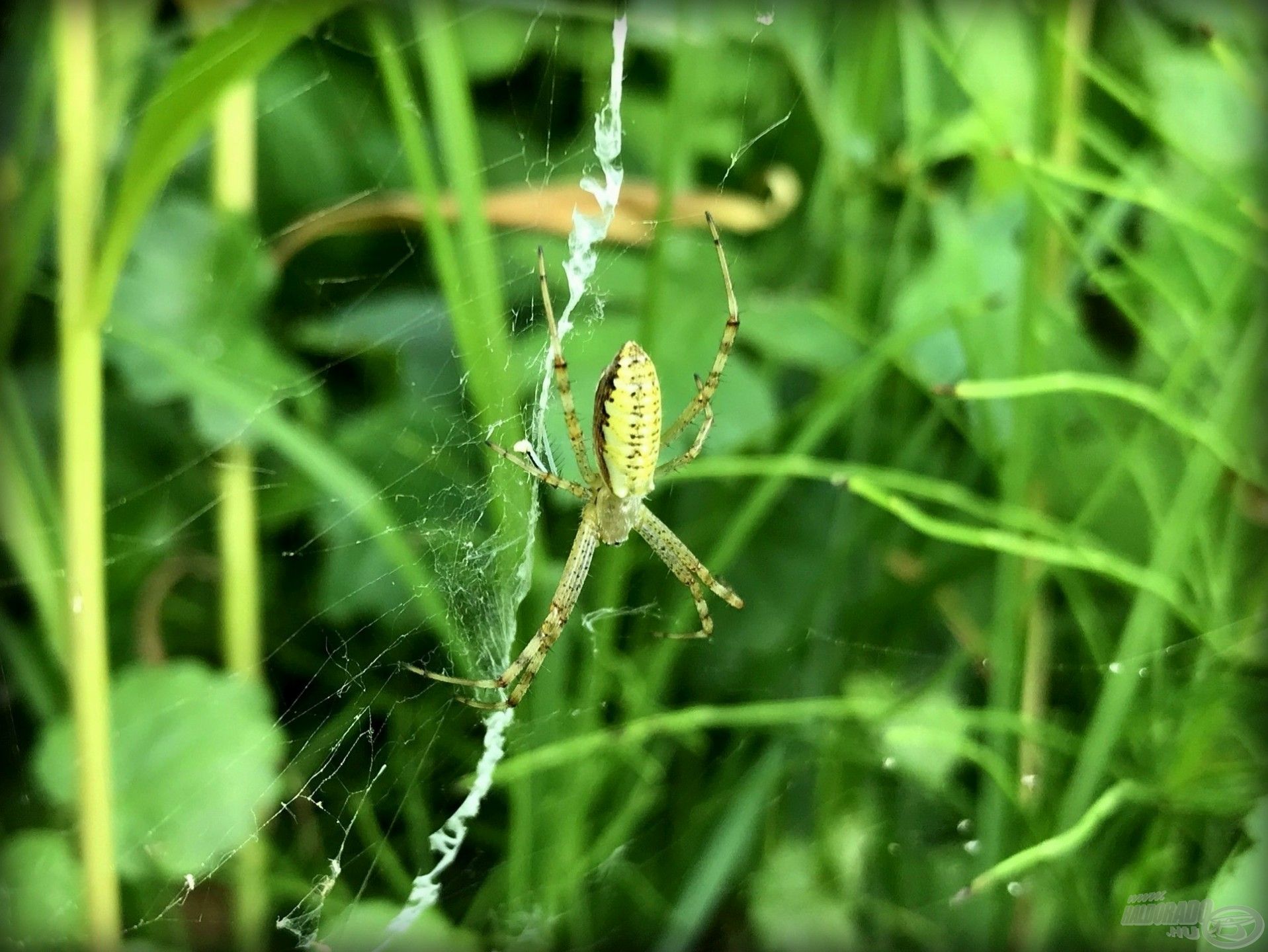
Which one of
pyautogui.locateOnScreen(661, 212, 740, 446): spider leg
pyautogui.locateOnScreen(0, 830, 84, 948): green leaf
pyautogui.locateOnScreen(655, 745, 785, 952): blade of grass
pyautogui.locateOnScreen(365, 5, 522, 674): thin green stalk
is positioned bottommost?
pyautogui.locateOnScreen(655, 745, 785, 952): blade of grass

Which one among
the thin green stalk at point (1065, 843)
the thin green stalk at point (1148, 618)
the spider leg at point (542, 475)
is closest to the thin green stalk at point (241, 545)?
the spider leg at point (542, 475)

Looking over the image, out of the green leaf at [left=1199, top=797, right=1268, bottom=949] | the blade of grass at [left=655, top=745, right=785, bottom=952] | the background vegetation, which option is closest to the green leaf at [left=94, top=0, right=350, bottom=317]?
the background vegetation

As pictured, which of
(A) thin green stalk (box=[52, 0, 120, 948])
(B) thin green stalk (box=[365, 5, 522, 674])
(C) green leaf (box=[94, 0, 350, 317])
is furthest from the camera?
(B) thin green stalk (box=[365, 5, 522, 674])

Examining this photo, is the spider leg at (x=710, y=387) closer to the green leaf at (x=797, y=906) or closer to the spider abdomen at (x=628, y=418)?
the spider abdomen at (x=628, y=418)

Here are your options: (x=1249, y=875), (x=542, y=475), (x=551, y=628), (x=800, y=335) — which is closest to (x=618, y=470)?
(x=542, y=475)

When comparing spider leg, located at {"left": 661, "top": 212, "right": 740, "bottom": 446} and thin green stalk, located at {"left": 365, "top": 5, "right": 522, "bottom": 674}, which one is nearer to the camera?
thin green stalk, located at {"left": 365, "top": 5, "right": 522, "bottom": 674}

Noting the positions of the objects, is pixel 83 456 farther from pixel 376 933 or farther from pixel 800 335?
pixel 800 335

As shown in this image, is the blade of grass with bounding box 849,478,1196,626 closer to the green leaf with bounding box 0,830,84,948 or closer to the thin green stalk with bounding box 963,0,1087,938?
the thin green stalk with bounding box 963,0,1087,938

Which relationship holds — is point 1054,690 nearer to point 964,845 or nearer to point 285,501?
point 964,845
